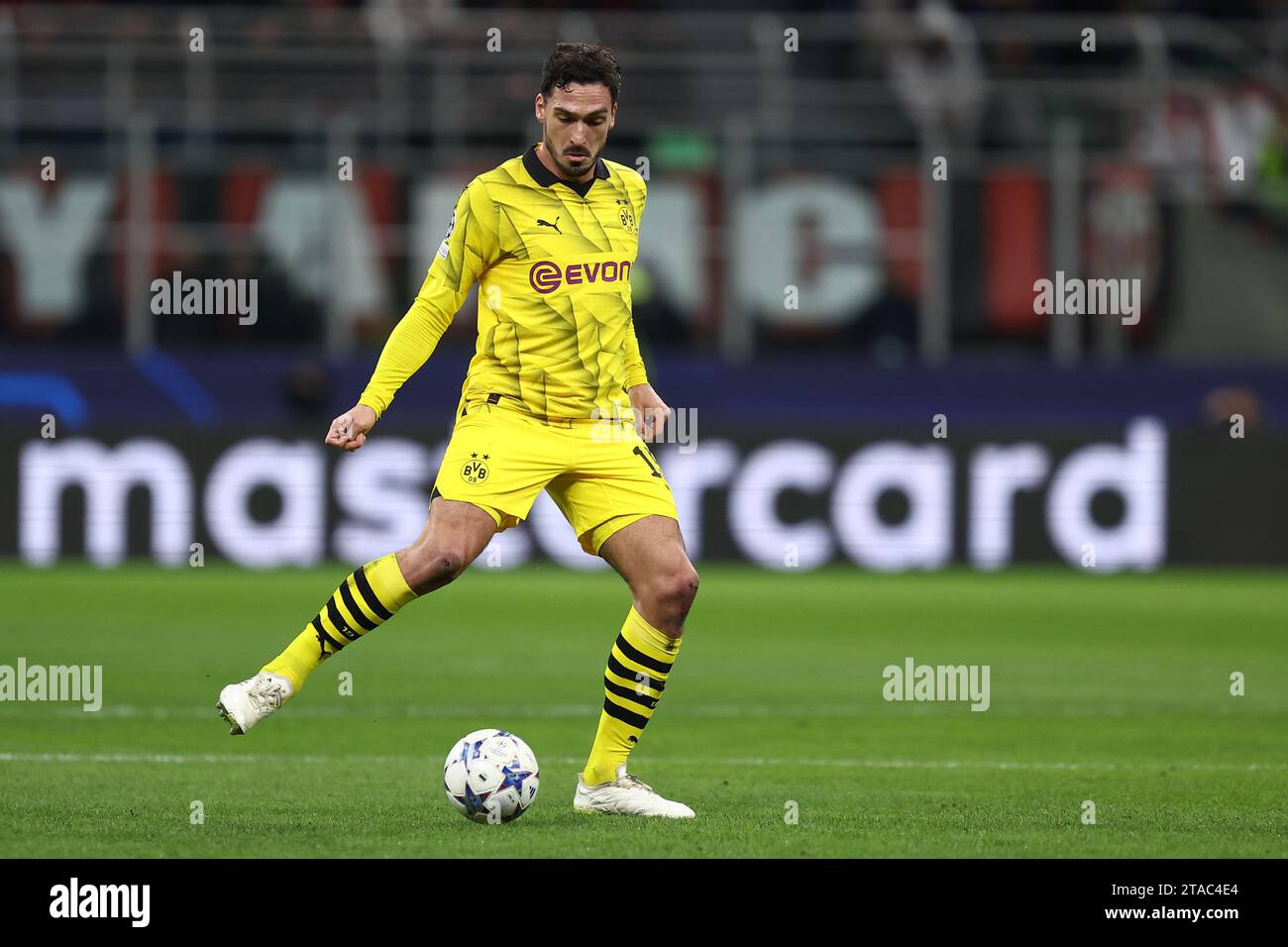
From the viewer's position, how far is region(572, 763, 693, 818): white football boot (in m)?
7.07

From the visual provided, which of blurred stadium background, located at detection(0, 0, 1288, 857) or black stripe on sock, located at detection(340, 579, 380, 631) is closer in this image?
black stripe on sock, located at detection(340, 579, 380, 631)

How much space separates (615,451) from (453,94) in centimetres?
1269

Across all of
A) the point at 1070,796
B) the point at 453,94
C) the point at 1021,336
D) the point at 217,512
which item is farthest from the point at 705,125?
Result: the point at 1070,796

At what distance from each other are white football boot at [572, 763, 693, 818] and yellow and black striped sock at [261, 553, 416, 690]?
90cm

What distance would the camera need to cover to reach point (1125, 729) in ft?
32.3

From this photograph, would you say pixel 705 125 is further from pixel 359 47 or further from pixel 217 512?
pixel 217 512

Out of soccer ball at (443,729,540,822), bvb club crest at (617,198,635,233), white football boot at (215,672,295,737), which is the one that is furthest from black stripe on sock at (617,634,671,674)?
bvb club crest at (617,198,635,233)

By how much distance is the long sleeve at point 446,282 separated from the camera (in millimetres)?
7156

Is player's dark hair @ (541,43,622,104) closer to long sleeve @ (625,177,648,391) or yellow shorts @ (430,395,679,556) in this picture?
long sleeve @ (625,177,648,391)

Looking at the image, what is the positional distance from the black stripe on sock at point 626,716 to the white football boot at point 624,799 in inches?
5.6

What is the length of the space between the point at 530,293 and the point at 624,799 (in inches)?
65.2

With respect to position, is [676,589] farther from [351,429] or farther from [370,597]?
[351,429]

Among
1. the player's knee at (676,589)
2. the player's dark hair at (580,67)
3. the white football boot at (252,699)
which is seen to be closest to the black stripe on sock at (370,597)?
the white football boot at (252,699)

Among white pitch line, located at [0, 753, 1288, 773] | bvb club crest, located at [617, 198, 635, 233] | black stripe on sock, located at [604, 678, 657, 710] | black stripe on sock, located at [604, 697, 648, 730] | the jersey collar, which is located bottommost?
white pitch line, located at [0, 753, 1288, 773]
